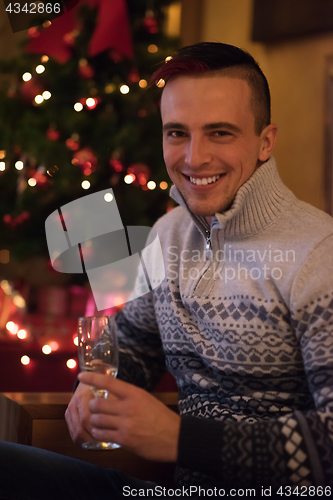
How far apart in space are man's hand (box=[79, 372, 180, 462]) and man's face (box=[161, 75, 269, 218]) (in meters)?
0.47

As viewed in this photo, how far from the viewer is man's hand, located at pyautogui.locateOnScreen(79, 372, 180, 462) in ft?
2.46

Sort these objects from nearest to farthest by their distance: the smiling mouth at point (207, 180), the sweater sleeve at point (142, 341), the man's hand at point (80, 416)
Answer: the man's hand at point (80, 416) → the smiling mouth at point (207, 180) → the sweater sleeve at point (142, 341)

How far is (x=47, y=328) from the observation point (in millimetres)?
2383

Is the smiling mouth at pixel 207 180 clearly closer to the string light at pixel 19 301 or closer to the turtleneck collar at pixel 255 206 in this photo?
the turtleneck collar at pixel 255 206

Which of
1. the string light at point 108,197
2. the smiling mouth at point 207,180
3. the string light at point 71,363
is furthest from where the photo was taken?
the string light at point 108,197

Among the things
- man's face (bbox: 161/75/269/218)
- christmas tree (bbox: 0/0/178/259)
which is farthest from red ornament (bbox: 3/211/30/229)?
man's face (bbox: 161/75/269/218)

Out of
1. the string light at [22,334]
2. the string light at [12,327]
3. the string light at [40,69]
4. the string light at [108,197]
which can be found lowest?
the string light at [22,334]

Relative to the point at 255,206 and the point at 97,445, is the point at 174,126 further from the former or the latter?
the point at 97,445

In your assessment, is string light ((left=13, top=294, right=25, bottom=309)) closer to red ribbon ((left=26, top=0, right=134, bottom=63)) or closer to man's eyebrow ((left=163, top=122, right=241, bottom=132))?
red ribbon ((left=26, top=0, right=134, bottom=63))

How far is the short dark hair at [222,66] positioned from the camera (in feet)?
3.36

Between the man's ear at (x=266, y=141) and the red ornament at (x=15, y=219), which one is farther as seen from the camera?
the red ornament at (x=15, y=219)

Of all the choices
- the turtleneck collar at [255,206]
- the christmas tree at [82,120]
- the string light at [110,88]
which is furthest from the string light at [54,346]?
the turtleneck collar at [255,206]

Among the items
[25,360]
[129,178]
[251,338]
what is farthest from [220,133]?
[25,360]

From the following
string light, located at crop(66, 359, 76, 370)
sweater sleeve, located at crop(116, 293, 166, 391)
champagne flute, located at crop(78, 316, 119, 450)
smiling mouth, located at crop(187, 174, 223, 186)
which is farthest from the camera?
string light, located at crop(66, 359, 76, 370)
